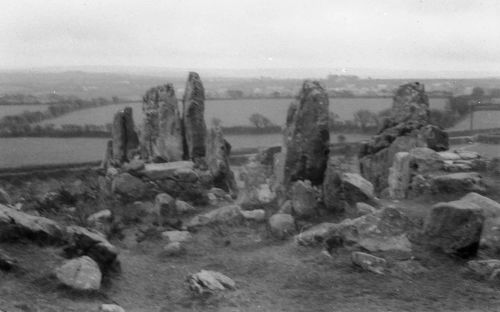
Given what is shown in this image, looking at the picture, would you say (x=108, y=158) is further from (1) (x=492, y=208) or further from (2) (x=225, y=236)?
(1) (x=492, y=208)

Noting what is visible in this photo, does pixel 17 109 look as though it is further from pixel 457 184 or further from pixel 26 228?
pixel 457 184

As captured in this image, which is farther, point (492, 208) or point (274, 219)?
point (274, 219)

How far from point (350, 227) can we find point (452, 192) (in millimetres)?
4365

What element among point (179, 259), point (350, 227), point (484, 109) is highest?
point (484, 109)

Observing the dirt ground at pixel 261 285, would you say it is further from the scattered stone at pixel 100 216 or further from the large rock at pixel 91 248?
the scattered stone at pixel 100 216

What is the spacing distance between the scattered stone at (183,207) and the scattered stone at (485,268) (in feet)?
32.1

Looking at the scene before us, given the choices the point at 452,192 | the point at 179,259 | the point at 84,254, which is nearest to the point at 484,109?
the point at 452,192

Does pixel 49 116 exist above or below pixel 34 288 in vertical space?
above

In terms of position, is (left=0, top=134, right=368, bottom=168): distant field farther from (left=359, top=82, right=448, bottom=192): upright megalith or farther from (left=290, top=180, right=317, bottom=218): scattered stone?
(left=290, top=180, right=317, bottom=218): scattered stone

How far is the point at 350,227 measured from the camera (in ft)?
41.5

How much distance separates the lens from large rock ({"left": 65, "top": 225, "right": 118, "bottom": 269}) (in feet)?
36.2

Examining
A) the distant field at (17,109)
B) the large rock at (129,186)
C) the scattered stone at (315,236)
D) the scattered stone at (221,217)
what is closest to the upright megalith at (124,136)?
the large rock at (129,186)

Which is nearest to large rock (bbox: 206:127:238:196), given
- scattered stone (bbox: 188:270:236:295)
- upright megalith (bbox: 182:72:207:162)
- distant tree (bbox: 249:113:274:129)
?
upright megalith (bbox: 182:72:207:162)

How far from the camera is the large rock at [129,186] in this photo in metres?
20.5
